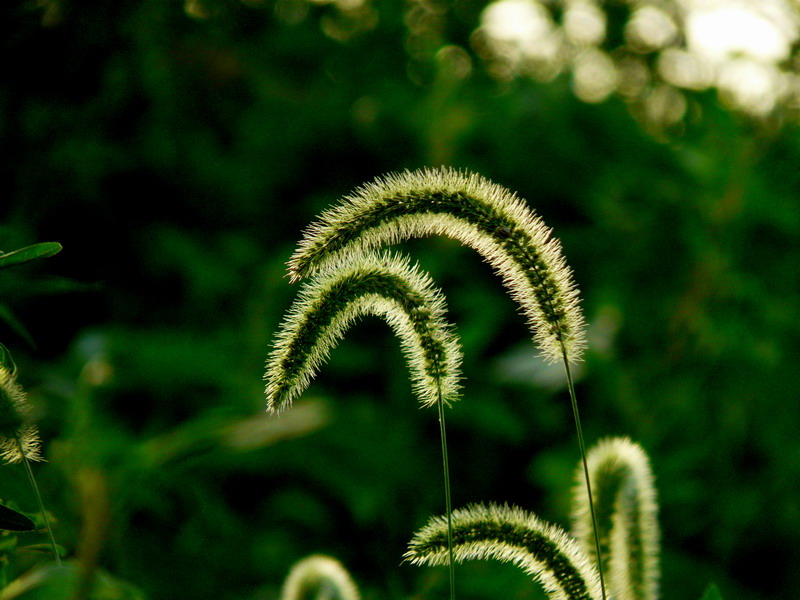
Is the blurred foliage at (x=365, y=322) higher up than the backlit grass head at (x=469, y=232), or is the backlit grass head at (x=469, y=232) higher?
the blurred foliage at (x=365, y=322)

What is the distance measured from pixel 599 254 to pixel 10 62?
11.8 feet

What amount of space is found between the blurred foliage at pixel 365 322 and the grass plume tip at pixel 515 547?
Result: 1225 millimetres

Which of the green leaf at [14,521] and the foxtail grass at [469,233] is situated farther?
the foxtail grass at [469,233]

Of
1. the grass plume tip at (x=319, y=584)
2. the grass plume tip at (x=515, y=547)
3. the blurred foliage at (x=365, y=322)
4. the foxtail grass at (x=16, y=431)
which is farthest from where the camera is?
the blurred foliage at (x=365, y=322)

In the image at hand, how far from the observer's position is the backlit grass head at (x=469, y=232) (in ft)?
3.91

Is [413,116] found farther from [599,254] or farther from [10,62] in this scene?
[10,62]

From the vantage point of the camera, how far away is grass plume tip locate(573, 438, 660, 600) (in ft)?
4.66

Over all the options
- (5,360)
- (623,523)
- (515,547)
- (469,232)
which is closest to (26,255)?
(5,360)

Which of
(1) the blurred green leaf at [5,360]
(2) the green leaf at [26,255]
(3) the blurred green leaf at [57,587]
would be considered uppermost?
(2) the green leaf at [26,255]

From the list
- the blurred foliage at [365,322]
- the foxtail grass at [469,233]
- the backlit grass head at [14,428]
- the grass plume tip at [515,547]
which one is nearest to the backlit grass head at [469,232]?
the foxtail grass at [469,233]

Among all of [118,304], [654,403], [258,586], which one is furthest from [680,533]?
[118,304]

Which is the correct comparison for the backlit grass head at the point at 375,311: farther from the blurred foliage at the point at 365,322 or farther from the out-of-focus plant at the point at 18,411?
the blurred foliage at the point at 365,322

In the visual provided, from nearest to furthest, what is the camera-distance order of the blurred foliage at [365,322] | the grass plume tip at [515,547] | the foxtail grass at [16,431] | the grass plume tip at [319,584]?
the foxtail grass at [16,431] < the grass plume tip at [515,547] < the grass plume tip at [319,584] < the blurred foliage at [365,322]

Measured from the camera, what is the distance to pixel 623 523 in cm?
145
